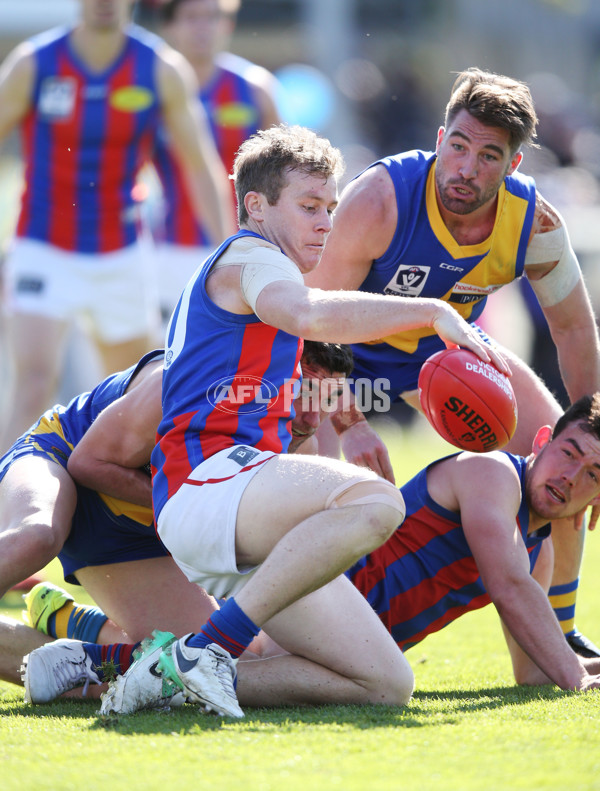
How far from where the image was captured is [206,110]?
828 centimetres

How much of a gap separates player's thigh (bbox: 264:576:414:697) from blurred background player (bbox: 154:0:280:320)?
510 cm

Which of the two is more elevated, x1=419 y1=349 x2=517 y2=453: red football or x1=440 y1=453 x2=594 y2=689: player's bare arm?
x1=419 y1=349 x2=517 y2=453: red football

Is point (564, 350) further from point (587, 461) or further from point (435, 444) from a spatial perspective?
A: point (435, 444)

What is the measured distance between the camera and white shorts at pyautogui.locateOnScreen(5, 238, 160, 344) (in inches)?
257

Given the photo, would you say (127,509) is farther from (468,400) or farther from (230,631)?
(468,400)

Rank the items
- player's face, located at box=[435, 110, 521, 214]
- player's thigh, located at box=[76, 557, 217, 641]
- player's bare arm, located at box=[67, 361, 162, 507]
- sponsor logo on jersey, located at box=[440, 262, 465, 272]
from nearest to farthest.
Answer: player's bare arm, located at box=[67, 361, 162, 507] < player's thigh, located at box=[76, 557, 217, 641] < player's face, located at box=[435, 110, 521, 214] < sponsor logo on jersey, located at box=[440, 262, 465, 272]

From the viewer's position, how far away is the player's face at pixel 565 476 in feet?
12.7

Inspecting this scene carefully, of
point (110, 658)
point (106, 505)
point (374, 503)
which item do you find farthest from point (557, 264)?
point (110, 658)

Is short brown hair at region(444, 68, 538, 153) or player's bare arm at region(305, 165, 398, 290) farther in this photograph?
player's bare arm at region(305, 165, 398, 290)

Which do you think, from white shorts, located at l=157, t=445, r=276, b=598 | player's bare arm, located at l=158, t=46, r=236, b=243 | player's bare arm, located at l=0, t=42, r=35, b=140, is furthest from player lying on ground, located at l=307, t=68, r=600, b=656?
player's bare arm, located at l=0, t=42, r=35, b=140

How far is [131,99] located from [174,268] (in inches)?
76.0

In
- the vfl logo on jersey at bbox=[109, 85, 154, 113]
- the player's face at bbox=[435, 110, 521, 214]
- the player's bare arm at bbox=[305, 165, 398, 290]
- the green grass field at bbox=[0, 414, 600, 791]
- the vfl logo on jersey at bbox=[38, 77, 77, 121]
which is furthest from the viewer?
the vfl logo on jersey at bbox=[109, 85, 154, 113]

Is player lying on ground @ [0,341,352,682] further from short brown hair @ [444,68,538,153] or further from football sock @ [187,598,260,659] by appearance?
short brown hair @ [444,68,538,153]

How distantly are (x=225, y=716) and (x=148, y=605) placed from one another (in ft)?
3.08
